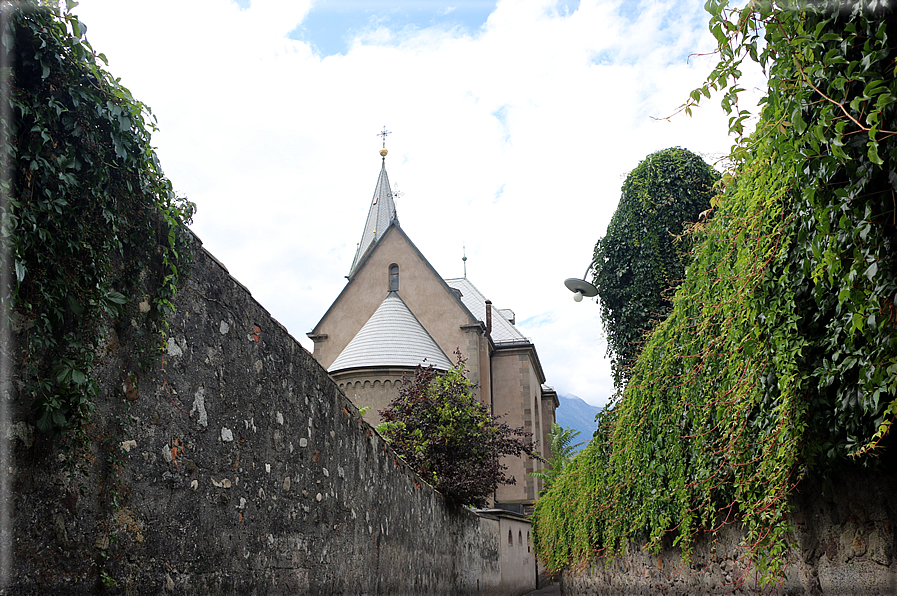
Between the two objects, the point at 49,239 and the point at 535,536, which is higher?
the point at 49,239

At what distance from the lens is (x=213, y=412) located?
430cm

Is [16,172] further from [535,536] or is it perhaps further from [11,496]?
[535,536]

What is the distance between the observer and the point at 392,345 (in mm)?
27125

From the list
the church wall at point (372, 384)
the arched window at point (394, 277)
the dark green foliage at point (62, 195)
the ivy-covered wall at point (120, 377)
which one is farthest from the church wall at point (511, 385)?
the dark green foliage at point (62, 195)

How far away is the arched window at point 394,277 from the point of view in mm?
32681

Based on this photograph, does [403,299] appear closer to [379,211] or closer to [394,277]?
[394,277]

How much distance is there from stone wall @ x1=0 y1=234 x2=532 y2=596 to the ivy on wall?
3254mm

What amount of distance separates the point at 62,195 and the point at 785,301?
411 centimetres

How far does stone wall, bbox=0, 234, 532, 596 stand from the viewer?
2.94 m

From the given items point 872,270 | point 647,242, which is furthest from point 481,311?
point 872,270

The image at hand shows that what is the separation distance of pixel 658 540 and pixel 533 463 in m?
25.3

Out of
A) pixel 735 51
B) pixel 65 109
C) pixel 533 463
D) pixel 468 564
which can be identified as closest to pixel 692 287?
pixel 735 51

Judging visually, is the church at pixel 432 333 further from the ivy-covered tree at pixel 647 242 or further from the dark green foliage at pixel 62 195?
the dark green foliage at pixel 62 195

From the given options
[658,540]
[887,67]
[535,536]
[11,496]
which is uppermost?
[887,67]
